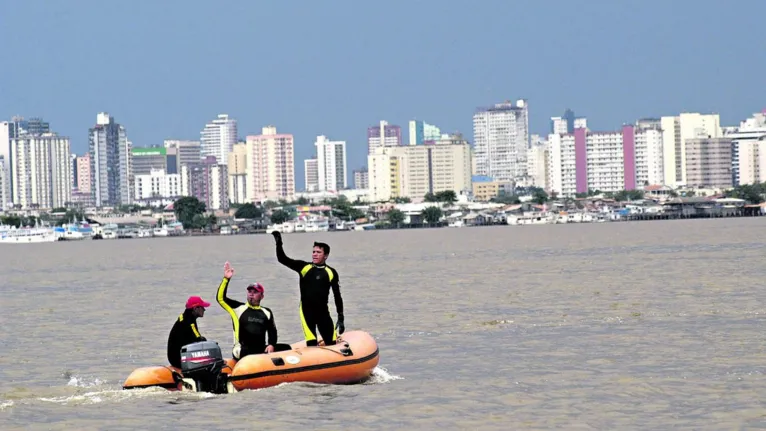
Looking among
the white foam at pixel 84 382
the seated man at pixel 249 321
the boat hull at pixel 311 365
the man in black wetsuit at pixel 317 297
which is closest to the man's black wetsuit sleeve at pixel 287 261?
the man in black wetsuit at pixel 317 297

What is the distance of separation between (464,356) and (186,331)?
250 inches

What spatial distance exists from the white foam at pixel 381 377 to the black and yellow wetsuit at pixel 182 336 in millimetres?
2745

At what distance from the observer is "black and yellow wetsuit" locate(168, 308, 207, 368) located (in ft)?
67.8

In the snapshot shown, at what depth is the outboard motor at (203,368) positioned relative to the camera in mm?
20109

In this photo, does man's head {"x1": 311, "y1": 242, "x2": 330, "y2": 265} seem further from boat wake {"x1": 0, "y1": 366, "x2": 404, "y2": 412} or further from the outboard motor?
the outboard motor

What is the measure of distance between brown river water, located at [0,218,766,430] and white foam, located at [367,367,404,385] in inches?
1.4

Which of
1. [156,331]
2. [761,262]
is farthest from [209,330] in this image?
[761,262]

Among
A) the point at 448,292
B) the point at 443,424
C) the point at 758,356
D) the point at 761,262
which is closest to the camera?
the point at 443,424

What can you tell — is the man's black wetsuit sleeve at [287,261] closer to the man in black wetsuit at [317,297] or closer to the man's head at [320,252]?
the man in black wetsuit at [317,297]

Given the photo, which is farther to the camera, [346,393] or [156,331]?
[156,331]

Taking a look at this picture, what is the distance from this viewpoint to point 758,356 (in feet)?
78.0

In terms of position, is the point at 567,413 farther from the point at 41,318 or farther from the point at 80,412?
the point at 41,318

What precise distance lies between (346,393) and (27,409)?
4.22m

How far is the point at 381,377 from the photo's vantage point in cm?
2247
